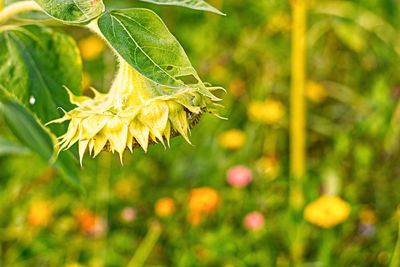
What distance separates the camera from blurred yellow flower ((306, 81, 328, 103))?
221 centimetres

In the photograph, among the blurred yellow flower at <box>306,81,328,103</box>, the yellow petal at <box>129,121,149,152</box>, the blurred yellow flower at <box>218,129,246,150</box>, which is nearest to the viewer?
the yellow petal at <box>129,121,149,152</box>

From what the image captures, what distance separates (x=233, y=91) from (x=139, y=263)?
0.99 metres

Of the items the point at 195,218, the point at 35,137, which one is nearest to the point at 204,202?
the point at 195,218

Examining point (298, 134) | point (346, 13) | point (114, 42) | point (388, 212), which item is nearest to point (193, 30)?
point (346, 13)

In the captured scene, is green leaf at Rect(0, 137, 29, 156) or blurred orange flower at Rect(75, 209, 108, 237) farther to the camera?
blurred orange flower at Rect(75, 209, 108, 237)

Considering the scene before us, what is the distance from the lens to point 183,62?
536mm

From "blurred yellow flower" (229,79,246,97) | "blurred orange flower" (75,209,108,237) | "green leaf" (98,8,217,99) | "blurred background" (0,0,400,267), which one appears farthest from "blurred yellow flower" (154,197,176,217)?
"green leaf" (98,8,217,99)

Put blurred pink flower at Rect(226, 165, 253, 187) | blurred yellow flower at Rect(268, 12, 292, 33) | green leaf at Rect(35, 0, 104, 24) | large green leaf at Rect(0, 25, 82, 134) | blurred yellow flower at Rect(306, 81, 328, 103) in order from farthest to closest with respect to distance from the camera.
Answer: blurred yellow flower at Rect(268, 12, 292, 33)
blurred yellow flower at Rect(306, 81, 328, 103)
blurred pink flower at Rect(226, 165, 253, 187)
large green leaf at Rect(0, 25, 82, 134)
green leaf at Rect(35, 0, 104, 24)

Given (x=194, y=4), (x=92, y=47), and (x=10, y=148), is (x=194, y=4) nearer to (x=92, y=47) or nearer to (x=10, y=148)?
(x=10, y=148)

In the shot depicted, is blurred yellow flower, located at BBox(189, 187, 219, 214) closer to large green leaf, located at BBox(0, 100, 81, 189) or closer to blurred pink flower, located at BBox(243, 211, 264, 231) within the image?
blurred pink flower, located at BBox(243, 211, 264, 231)

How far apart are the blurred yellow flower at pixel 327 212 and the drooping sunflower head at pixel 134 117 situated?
99 cm

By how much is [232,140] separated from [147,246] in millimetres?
585

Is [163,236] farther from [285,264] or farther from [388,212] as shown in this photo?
[388,212]

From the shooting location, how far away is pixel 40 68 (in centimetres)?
87
